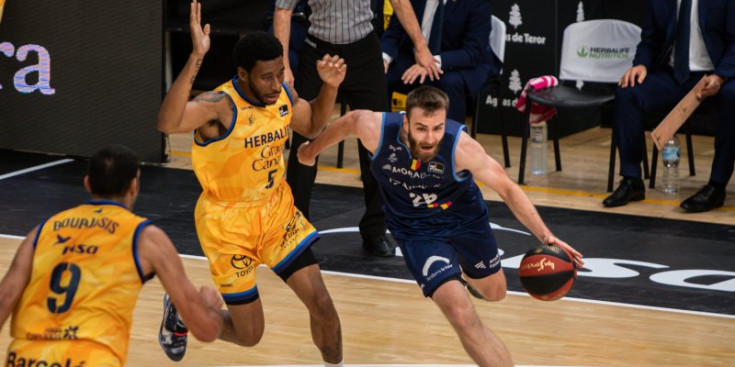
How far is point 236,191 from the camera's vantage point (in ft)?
19.7

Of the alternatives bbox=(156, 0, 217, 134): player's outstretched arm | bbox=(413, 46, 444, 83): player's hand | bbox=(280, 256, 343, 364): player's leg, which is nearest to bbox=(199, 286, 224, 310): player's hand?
bbox=(156, 0, 217, 134): player's outstretched arm

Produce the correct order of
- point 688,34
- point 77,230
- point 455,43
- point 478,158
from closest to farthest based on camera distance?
point 77,230 < point 478,158 < point 688,34 < point 455,43

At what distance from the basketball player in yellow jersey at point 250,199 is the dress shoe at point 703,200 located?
4.60m

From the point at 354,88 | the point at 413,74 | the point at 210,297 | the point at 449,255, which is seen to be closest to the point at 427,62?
the point at 413,74

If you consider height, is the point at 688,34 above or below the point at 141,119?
above

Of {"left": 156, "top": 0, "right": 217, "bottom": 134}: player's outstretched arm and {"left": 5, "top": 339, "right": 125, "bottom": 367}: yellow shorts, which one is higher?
{"left": 156, "top": 0, "right": 217, "bottom": 134}: player's outstretched arm

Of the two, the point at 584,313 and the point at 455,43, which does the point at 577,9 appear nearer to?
the point at 455,43

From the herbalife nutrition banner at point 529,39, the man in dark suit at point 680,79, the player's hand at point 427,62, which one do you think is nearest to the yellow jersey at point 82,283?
the player's hand at point 427,62

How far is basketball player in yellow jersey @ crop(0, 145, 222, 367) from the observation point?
14.0 ft

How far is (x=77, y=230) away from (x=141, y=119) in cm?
672

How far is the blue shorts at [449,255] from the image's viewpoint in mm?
6031

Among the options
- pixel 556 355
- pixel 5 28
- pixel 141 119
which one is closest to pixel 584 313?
pixel 556 355

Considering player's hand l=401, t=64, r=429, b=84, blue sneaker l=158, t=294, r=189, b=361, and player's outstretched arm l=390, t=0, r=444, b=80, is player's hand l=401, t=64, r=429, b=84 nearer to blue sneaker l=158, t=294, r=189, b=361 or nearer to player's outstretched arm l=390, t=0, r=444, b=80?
player's outstretched arm l=390, t=0, r=444, b=80

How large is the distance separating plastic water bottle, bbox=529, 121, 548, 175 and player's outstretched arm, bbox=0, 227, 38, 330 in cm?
730
